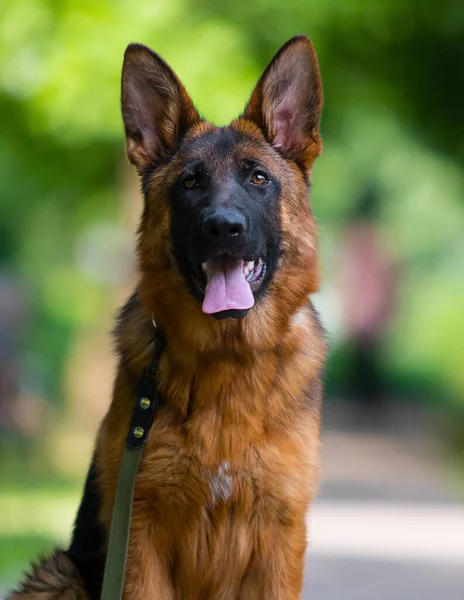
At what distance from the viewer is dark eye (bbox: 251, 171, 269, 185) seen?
16.1 ft

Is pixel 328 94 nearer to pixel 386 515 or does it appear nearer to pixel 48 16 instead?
pixel 48 16

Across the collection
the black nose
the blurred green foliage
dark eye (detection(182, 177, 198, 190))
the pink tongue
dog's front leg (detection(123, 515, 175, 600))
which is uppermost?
the blurred green foliage

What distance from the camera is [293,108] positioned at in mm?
5066

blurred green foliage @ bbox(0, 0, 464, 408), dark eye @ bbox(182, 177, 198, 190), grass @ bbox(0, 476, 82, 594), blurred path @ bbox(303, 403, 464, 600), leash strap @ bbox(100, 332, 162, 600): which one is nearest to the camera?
leash strap @ bbox(100, 332, 162, 600)

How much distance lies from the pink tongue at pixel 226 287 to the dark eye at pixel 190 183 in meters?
0.37

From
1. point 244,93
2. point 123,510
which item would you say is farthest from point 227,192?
point 244,93

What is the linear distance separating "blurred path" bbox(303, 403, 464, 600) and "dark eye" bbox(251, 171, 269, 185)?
359 cm

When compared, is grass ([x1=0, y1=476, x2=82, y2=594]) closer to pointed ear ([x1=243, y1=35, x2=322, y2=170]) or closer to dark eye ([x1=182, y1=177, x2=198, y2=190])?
dark eye ([x1=182, y1=177, x2=198, y2=190])

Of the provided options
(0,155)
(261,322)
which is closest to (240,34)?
(0,155)

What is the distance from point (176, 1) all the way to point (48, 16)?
1.34 metres

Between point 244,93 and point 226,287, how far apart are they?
8.10 meters

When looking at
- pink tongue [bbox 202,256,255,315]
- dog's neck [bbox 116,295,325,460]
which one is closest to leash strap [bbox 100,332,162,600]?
dog's neck [bbox 116,295,325,460]

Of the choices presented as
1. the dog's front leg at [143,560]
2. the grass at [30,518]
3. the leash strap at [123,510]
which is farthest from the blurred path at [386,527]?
the leash strap at [123,510]

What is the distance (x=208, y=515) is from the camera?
4609mm
